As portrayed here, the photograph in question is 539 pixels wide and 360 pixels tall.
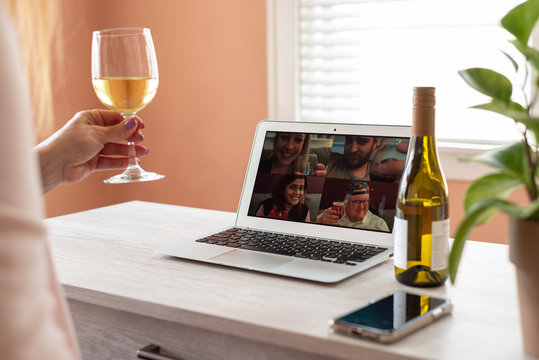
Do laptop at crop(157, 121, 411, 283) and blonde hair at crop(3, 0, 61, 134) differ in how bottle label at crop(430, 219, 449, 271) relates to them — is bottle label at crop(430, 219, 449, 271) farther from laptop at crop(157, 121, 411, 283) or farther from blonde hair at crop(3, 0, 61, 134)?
blonde hair at crop(3, 0, 61, 134)

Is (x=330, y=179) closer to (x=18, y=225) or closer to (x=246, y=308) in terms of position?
(x=246, y=308)

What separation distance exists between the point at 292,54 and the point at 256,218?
1.71 metres

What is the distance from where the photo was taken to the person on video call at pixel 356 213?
3.71 ft

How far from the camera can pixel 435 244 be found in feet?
3.09

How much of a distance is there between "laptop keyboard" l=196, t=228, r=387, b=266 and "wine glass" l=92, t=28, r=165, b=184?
0.57 ft

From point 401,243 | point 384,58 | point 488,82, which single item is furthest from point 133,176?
point 384,58

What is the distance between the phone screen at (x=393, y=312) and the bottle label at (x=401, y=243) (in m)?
0.08

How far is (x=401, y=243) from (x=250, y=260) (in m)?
0.24

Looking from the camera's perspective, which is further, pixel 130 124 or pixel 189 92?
pixel 189 92

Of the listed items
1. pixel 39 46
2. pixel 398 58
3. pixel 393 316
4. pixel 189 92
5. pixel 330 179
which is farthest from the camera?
pixel 189 92

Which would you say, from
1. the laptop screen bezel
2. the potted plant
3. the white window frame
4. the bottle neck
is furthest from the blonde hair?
the potted plant

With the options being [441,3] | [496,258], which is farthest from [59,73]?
[496,258]

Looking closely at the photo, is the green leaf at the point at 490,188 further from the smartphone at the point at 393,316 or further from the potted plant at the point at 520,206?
the smartphone at the point at 393,316

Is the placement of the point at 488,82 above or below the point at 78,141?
above
